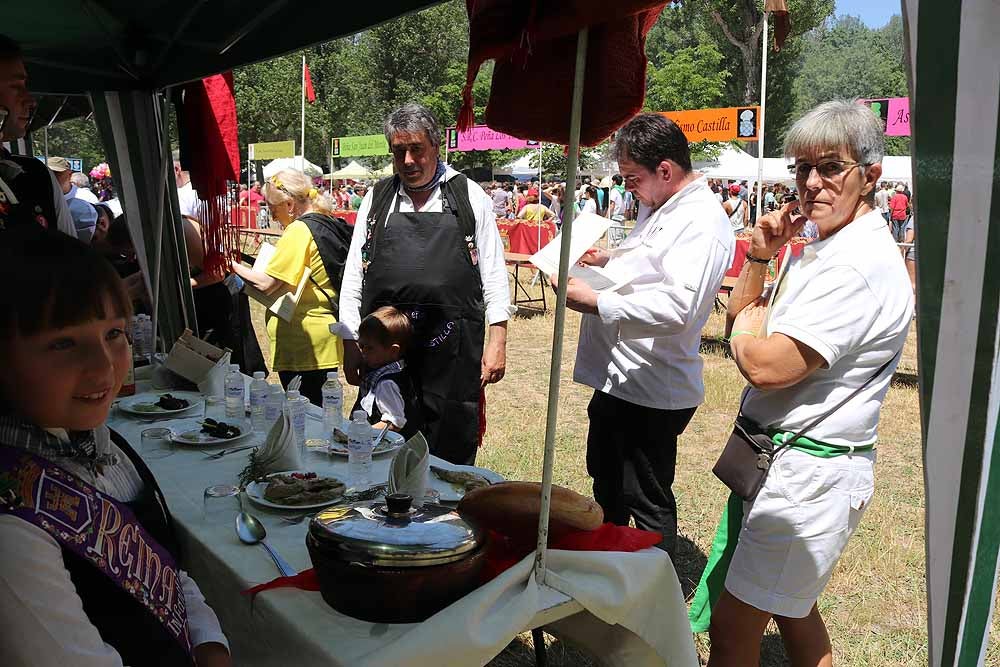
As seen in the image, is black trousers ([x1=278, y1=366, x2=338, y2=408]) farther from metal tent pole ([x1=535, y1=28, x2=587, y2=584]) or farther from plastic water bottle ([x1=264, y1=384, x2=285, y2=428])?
metal tent pole ([x1=535, y1=28, x2=587, y2=584])

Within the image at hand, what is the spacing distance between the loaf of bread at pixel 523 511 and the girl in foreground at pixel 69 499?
55 centimetres

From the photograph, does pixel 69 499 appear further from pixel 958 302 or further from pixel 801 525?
pixel 801 525

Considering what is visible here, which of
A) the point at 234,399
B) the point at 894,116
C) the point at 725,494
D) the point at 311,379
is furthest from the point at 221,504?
the point at 894,116

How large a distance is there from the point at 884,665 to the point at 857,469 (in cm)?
126

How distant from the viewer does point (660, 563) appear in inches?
59.9

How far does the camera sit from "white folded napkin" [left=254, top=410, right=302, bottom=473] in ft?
7.02

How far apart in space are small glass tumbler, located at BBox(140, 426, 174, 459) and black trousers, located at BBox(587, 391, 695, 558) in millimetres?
1589

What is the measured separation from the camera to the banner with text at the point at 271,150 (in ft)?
67.7

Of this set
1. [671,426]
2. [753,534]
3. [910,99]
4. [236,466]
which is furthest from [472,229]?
[910,99]

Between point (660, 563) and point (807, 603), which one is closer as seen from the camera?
point (660, 563)

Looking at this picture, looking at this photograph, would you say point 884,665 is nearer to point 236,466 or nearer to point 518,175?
point 236,466

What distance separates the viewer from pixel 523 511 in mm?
1501

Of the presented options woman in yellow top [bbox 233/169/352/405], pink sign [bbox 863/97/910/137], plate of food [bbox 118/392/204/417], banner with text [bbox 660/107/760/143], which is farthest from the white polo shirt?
pink sign [bbox 863/97/910/137]

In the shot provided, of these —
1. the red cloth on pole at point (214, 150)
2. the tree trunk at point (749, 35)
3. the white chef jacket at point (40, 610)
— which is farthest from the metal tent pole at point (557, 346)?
the tree trunk at point (749, 35)
